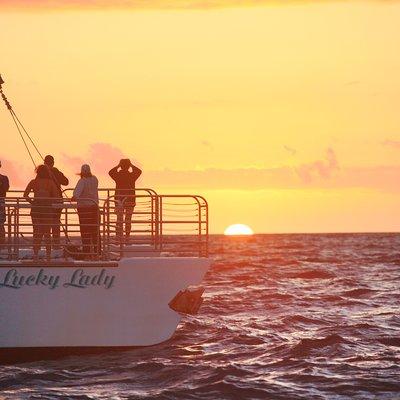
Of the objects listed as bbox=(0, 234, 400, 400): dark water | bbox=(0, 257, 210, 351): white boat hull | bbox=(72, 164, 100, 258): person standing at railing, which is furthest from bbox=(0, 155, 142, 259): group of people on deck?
bbox=(0, 234, 400, 400): dark water

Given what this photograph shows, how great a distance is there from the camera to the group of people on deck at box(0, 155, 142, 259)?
74.6 ft

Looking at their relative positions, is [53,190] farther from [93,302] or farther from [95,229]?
[93,302]

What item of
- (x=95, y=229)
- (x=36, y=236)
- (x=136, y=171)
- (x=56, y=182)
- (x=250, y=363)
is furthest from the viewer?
(x=136, y=171)

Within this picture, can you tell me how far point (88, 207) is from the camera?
2291cm

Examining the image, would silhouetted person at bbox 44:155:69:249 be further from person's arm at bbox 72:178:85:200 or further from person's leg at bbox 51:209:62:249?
person's arm at bbox 72:178:85:200

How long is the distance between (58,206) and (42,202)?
955 millimetres

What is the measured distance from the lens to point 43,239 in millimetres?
23812

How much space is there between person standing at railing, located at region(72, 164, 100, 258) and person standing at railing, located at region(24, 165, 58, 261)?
1.89ft

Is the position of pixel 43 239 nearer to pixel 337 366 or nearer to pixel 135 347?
pixel 135 347

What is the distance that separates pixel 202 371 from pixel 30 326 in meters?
3.31

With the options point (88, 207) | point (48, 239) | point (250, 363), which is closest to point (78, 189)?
point (88, 207)

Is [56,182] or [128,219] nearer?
[56,182]

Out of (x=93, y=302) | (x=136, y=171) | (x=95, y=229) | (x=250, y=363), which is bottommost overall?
(x=250, y=363)

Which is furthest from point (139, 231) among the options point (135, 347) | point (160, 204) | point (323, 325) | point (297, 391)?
point (323, 325)
